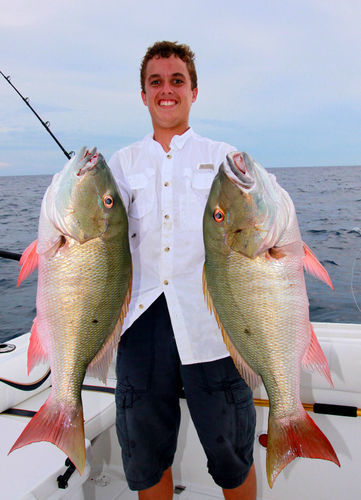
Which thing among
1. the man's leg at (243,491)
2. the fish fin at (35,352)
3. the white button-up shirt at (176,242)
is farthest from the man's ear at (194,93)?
the man's leg at (243,491)

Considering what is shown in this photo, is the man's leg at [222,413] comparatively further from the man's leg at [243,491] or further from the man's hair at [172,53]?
the man's hair at [172,53]

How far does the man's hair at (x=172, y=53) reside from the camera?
8.23ft

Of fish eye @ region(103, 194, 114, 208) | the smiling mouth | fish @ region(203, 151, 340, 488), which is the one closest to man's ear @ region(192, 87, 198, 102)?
the smiling mouth

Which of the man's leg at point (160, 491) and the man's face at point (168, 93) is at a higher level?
the man's face at point (168, 93)

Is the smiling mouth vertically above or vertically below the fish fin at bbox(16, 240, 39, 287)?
above

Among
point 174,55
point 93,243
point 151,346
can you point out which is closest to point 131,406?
point 151,346

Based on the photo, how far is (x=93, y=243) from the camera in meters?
1.77

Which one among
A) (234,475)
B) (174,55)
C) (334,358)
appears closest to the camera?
(234,475)

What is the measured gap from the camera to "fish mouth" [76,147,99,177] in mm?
1790

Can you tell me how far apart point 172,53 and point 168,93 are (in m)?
0.28

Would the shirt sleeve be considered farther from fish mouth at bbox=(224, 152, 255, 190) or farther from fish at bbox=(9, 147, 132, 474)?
fish mouth at bbox=(224, 152, 255, 190)

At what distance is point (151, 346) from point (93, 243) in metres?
0.79

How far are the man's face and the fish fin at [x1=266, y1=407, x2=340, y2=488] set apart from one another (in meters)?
1.68

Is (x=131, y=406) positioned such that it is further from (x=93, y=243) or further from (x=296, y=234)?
(x=296, y=234)
